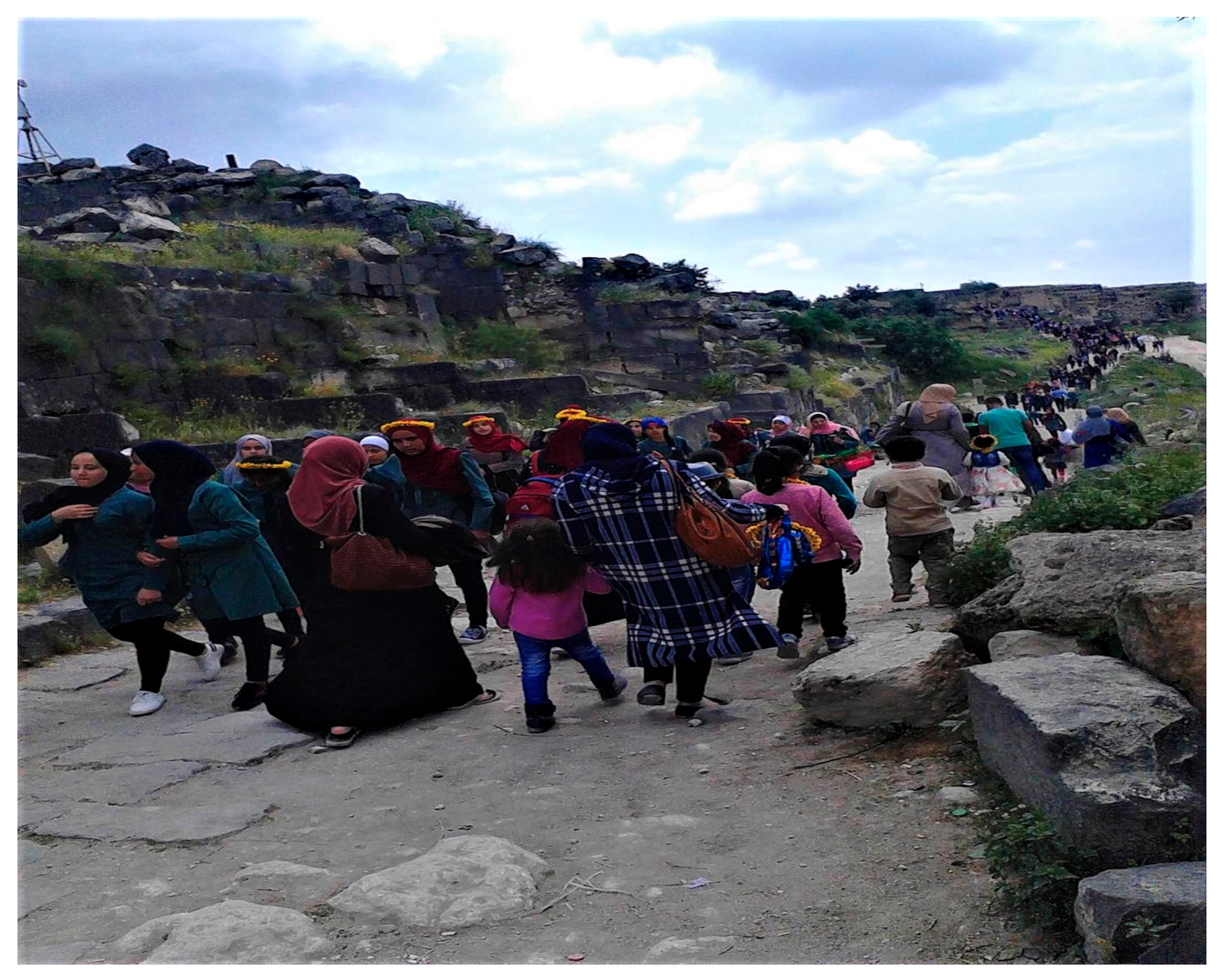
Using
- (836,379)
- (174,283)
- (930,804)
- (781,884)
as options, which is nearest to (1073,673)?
(930,804)

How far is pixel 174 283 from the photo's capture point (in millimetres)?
15297

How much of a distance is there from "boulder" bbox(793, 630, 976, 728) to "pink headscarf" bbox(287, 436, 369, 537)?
7.35 feet

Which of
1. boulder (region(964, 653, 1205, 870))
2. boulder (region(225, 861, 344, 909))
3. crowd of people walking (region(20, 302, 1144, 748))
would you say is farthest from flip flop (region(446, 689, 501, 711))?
boulder (region(964, 653, 1205, 870))

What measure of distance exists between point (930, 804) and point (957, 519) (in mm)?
7537

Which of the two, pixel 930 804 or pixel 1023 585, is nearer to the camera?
pixel 930 804

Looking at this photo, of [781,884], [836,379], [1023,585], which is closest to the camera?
[781,884]

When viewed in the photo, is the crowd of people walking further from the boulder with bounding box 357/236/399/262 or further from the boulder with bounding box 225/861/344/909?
the boulder with bounding box 357/236/399/262

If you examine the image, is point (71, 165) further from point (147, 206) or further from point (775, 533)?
point (775, 533)

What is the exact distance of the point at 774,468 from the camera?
617 centimetres

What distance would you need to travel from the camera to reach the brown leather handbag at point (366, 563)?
5441 millimetres

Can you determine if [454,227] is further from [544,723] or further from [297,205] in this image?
[544,723]

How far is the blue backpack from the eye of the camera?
5340mm

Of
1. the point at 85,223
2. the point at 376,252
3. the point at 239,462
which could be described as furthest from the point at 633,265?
the point at 239,462

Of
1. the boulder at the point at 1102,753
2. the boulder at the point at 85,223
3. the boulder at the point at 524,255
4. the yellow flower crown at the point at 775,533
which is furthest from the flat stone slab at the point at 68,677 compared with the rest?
the boulder at the point at 524,255
